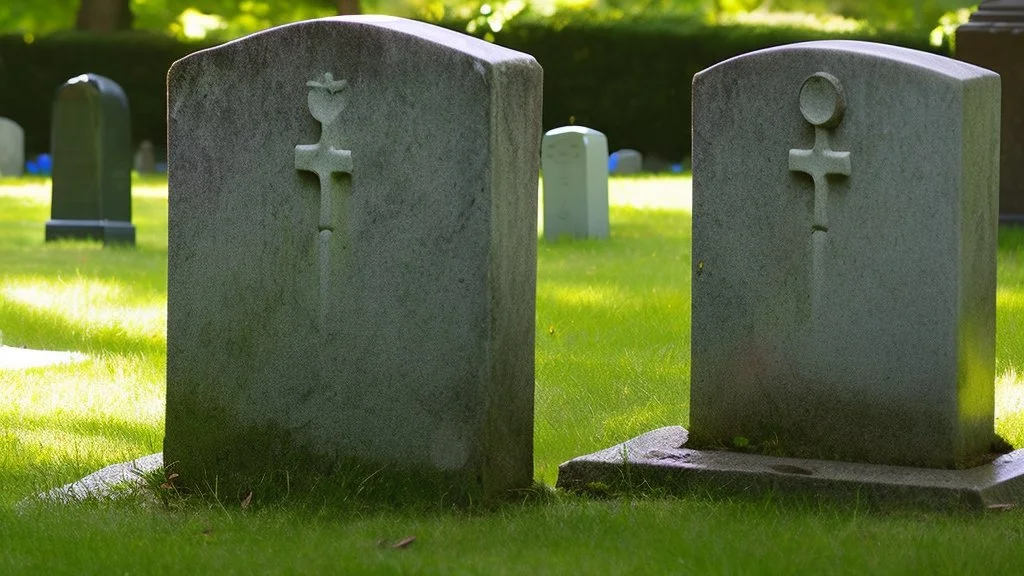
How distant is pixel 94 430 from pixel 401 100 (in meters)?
2.12

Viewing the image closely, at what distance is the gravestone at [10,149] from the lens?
71.6 ft

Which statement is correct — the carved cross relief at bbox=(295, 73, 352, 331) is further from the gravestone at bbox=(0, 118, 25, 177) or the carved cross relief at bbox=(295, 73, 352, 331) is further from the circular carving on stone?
the gravestone at bbox=(0, 118, 25, 177)

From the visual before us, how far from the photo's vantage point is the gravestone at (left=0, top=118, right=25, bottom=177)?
71.6 ft

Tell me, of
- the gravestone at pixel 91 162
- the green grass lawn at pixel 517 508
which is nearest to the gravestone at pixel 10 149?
the gravestone at pixel 91 162

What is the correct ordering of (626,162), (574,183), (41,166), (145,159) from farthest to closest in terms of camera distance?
(145,159) → (41,166) → (626,162) → (574,183)

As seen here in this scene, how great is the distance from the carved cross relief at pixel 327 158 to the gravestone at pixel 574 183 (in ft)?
25.2

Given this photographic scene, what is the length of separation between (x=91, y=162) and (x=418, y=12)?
69.8 ft

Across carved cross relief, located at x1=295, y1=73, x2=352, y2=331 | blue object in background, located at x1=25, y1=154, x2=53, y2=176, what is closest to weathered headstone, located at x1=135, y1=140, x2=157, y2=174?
blue object in background, located at x1=25, y1=154, x2=53, y2=176

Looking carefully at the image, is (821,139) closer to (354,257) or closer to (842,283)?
(842,283)

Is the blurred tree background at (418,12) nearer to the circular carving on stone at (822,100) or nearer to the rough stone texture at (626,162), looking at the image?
the rough stone texture at (626,162)

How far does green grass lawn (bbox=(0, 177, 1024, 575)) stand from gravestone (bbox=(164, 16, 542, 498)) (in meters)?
0.22

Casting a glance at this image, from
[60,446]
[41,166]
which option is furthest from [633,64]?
[60,446]

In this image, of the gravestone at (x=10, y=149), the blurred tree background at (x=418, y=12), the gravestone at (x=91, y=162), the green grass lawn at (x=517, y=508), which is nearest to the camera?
the green grass lawn at (x=517, y=508)

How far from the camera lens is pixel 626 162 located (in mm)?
21672
